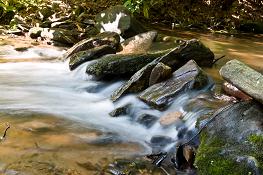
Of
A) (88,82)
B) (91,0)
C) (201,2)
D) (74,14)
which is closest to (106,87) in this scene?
(88,82)

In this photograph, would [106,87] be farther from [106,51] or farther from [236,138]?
[236,138]

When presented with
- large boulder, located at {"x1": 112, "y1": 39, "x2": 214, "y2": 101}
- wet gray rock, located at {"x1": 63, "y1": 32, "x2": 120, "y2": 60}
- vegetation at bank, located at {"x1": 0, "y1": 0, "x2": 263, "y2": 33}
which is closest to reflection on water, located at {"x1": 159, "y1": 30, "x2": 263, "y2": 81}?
large boulder, located at {"x1": 112, "y1": 39, "x2": 214, "y2": 101}

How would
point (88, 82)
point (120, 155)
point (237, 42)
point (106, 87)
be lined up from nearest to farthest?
point (120, 155), point (106, 87), point (88, 82), point (237, 42)

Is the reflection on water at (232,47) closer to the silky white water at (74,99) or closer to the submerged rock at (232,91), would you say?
the submerged rock at (232,91)

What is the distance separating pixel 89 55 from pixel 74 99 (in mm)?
1499

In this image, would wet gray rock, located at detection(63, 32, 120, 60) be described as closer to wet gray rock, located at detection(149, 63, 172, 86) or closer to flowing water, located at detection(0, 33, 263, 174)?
flowing water, located at detection(0, 33, 263, 174)

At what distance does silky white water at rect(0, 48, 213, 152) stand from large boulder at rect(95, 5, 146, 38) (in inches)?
82.5

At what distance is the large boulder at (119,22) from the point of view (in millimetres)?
10000

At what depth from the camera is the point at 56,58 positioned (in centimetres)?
899

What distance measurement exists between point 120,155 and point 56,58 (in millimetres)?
5200

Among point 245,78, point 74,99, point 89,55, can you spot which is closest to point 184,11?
point 89,55

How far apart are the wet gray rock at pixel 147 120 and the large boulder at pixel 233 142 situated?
1.12 meters

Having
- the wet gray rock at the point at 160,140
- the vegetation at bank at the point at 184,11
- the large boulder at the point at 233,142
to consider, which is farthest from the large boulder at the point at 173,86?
the vegetation at bank at the point at 184,11

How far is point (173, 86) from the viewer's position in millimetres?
5602
